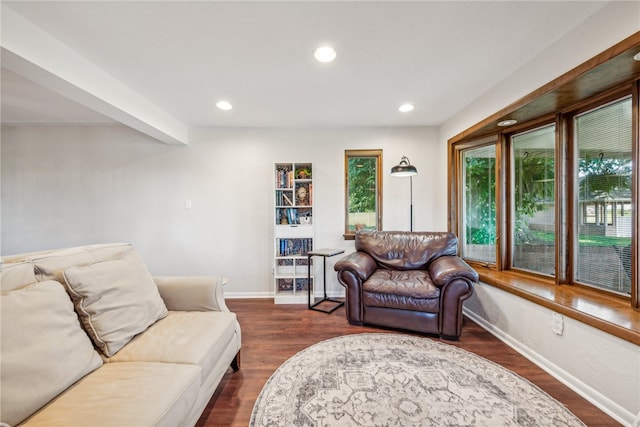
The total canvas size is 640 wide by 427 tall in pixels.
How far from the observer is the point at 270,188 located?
3.55 metres

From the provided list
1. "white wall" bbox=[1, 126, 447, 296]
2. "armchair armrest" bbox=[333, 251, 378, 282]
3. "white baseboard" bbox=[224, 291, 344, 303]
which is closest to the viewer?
"armchair armrest" bbox=[333, 251, 378, 282]

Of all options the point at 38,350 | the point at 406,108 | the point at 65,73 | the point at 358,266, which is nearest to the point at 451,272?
the point at 358,266

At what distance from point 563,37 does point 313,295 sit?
3308mm

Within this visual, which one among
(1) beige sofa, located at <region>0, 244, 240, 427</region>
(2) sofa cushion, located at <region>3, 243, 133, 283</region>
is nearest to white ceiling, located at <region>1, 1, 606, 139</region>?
(2) sofa cushion, located at <region>3, 243, 133, 283</region>

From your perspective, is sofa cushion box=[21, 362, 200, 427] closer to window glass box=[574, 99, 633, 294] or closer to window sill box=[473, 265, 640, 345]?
window sill box=[473, 265, 640, 345]

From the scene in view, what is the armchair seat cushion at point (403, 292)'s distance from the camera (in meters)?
2.33

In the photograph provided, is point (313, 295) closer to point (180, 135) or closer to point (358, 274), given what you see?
point (358, 274)

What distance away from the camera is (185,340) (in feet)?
4.58

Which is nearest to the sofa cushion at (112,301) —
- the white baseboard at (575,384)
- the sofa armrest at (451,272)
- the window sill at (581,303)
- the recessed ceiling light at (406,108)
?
the sofa armrest at (451,272)

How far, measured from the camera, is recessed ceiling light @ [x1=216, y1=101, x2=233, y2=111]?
2.71 m

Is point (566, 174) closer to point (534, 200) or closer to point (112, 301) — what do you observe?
point (534, 200)

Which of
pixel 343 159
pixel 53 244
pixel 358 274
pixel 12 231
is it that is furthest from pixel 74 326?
pixel 12 231

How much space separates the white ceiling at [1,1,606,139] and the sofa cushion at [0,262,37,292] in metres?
1.43

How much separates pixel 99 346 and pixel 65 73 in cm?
184
